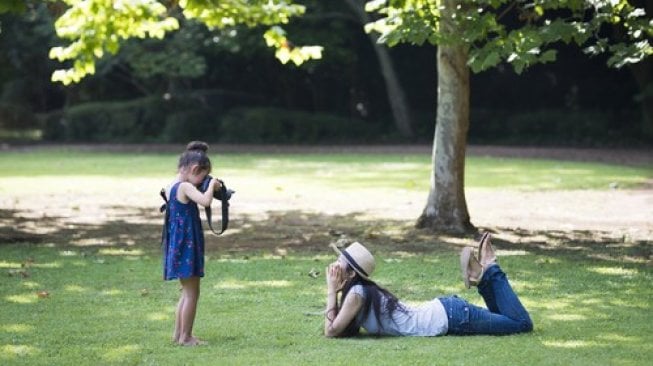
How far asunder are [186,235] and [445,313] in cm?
195

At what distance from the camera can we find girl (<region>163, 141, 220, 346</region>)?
738cm

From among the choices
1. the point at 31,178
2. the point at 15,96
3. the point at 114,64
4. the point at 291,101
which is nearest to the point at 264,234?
the point at 31,178

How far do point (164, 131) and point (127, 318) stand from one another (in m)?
31.2

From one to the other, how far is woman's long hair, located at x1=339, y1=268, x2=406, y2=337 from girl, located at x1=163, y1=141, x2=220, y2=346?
3.47 feet

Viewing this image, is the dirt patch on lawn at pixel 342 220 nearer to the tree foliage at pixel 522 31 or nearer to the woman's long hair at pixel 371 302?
the tree foliage at pixel 522 31

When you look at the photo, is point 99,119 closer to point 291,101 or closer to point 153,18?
point 291,101

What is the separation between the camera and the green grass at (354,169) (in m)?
22.9

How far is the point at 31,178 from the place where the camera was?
2473 centimetres

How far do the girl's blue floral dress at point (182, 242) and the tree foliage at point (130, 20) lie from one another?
225 cm

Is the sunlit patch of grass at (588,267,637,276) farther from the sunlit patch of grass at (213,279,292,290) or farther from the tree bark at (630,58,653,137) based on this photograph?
the tree bark at (630,58,653,137)

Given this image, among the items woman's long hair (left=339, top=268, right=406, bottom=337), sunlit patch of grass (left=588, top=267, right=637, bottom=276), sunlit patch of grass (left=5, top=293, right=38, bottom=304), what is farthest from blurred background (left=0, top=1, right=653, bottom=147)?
woman's long hair (left=339, top=268, right=406, bottom=337)

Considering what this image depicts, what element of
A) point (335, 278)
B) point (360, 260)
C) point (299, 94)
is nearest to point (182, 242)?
point (335, 278)

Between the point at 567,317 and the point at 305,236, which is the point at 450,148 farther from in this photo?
→ the point at 567,317

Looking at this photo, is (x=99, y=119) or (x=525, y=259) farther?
(x=99, y=119)
